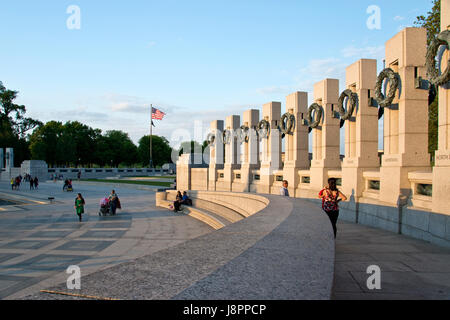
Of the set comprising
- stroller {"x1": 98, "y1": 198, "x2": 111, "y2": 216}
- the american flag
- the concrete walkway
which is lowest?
stroller {"x1": 98, "y1": 198, "x2": 111, "y2": 216}

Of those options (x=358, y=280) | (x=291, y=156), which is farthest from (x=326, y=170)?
(x=358, y=280)

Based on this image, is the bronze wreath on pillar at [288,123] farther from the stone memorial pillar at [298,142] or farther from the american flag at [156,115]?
the american flag at [156,115]

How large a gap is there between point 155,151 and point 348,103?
102 metres

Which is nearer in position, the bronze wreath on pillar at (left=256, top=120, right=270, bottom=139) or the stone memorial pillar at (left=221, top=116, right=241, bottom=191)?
the bronze wreath on pillar at (left=256, top=120, right=270, bottom=139)

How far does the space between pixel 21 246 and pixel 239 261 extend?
38.7 ft

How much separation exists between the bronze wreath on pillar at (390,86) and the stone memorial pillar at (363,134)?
127cm

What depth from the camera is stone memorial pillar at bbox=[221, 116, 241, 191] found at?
950 inches

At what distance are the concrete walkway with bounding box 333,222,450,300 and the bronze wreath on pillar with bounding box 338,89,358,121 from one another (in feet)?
17.0

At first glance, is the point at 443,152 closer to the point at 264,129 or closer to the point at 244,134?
the point at 264,129

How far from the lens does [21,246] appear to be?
1245 cm

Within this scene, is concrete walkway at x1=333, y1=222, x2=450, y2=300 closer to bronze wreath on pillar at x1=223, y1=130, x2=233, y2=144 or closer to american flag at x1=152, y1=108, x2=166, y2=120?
bronze wreath on pillar at x1=223, y1=130, x2=233, y2=144

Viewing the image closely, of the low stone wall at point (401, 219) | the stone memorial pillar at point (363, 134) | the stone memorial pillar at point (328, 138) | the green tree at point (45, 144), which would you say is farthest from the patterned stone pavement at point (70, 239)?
Answer: the green tree at point (45, 144)

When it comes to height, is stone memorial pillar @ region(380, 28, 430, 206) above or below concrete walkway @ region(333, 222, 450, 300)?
above

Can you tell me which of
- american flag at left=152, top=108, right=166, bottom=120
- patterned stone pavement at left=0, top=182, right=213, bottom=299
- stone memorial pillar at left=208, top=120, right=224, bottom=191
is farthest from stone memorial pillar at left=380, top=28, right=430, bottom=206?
american flag at left=152, top=108, right=166, bottom=120
